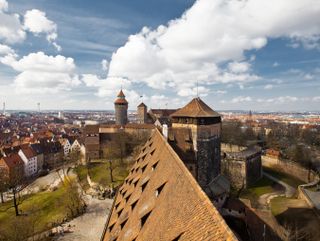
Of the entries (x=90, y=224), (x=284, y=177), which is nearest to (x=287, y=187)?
(x=284, y=177)

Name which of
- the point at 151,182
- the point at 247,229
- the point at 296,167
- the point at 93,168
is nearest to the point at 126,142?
the point at 93,168

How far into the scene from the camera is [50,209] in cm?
3903

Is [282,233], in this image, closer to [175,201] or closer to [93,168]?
[175,201]

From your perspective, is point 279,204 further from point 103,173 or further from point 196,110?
point 103,173

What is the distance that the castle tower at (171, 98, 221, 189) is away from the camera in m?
30.6

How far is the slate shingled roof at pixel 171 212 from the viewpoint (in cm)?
796

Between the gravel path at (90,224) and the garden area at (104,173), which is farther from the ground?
the garden area at (104,173)

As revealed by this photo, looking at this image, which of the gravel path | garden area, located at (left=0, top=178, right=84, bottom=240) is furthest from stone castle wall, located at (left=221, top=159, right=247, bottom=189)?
garden area, located at (left=0, top=178, right=84, bottom=240)

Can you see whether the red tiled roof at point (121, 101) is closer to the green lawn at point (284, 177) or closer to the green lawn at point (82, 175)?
the green lawn at point (82, 175)

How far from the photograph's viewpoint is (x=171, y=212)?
10.4 meters

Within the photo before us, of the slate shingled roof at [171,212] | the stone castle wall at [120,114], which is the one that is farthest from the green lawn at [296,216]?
the stone castle wall at [120,114]

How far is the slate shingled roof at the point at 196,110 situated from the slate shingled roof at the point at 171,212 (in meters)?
14.7

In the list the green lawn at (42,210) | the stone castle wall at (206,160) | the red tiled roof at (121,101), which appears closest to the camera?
the stone castle wall at (206,160)

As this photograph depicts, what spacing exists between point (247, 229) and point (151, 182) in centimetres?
1277
